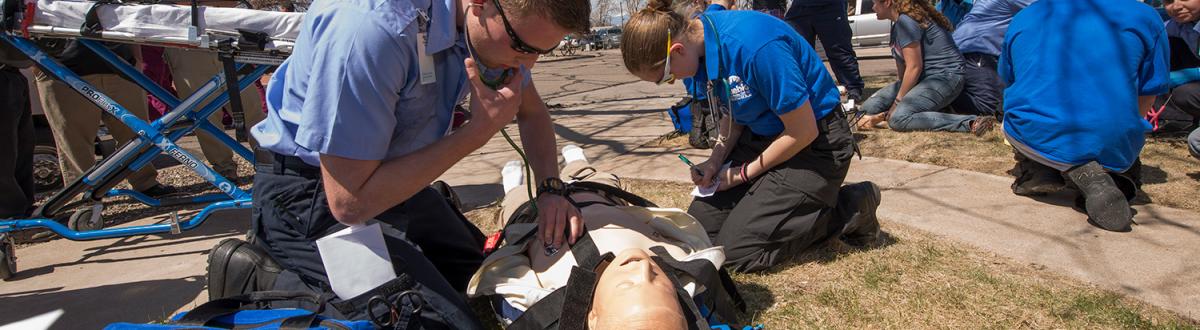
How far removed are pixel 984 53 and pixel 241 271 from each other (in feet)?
17.8

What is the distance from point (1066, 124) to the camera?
11.1 ft

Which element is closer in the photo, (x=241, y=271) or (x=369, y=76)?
(x=369, y=76)

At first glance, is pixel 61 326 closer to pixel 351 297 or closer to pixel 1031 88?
pixel 351 297

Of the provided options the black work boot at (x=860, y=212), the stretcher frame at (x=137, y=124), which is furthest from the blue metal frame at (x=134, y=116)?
the black work boot at (x=860, y=212)

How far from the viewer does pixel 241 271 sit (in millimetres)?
2205


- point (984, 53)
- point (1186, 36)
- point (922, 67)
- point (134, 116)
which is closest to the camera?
point (134, 116)

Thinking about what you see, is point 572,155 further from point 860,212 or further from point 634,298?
point 634,298

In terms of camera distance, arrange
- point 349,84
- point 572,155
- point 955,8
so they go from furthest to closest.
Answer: point 955,8 < point 572,155 < point 349,84

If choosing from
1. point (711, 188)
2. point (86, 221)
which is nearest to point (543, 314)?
point (711, 188)

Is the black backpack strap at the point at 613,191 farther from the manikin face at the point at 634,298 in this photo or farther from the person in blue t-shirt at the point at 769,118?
the manikin face at the point at 634,298

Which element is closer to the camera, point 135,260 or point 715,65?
point 715,65

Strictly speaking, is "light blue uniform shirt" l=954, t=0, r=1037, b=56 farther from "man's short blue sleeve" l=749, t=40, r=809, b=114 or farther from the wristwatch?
the wristwatch

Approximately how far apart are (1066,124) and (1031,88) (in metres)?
0.29

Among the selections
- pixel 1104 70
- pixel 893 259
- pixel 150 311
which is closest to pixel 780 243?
pixel 893 259
